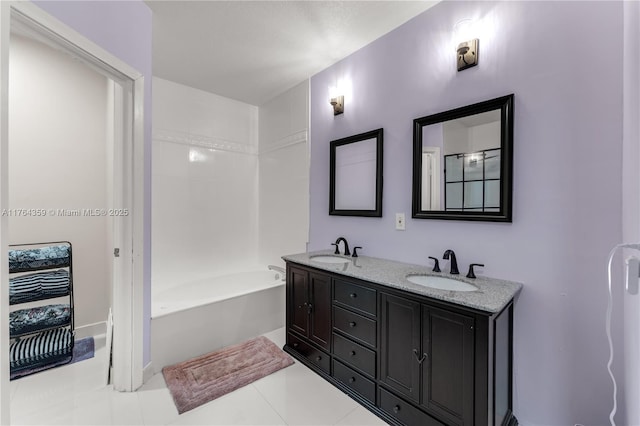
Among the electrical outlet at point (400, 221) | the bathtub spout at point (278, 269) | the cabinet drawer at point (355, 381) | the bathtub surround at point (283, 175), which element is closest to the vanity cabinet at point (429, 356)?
the cabinet drawer at point (355, 381)

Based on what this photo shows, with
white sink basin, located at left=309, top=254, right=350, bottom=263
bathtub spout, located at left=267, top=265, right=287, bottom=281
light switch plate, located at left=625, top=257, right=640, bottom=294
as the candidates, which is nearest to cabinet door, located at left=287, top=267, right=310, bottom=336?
white sink basin, located at left=309, top=254, right=350, bottom=263

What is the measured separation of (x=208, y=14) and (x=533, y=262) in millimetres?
2634

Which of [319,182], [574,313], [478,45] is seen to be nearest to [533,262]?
[574,313]

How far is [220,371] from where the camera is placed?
6.59 feet

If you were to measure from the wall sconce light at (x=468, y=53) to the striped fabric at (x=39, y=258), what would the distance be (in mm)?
3294

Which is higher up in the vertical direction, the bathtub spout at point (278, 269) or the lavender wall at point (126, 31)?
the lavender wall at point (126, 31)

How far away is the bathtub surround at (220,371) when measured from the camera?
1751 mm

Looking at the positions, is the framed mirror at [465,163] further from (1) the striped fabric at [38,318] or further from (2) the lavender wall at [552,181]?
(1) the striped fabric at [38,318]

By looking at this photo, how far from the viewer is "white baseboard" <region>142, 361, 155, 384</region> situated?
188 centimetres

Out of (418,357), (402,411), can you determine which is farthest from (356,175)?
(402,411)

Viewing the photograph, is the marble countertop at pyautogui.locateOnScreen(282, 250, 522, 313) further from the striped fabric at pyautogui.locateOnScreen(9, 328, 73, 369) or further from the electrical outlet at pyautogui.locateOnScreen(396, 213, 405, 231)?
the striped fabric at pyautogui.locateOnScreen(9, 328, 73, 369)

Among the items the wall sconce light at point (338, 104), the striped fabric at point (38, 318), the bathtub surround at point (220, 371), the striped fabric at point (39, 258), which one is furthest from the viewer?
the wall sconce light at point (338, 104)

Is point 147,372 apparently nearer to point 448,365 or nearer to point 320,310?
point 320,310

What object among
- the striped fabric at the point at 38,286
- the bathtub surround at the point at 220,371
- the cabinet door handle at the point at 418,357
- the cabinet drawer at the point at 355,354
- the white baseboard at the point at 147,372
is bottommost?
the bathtub surround at the point at 220,371
